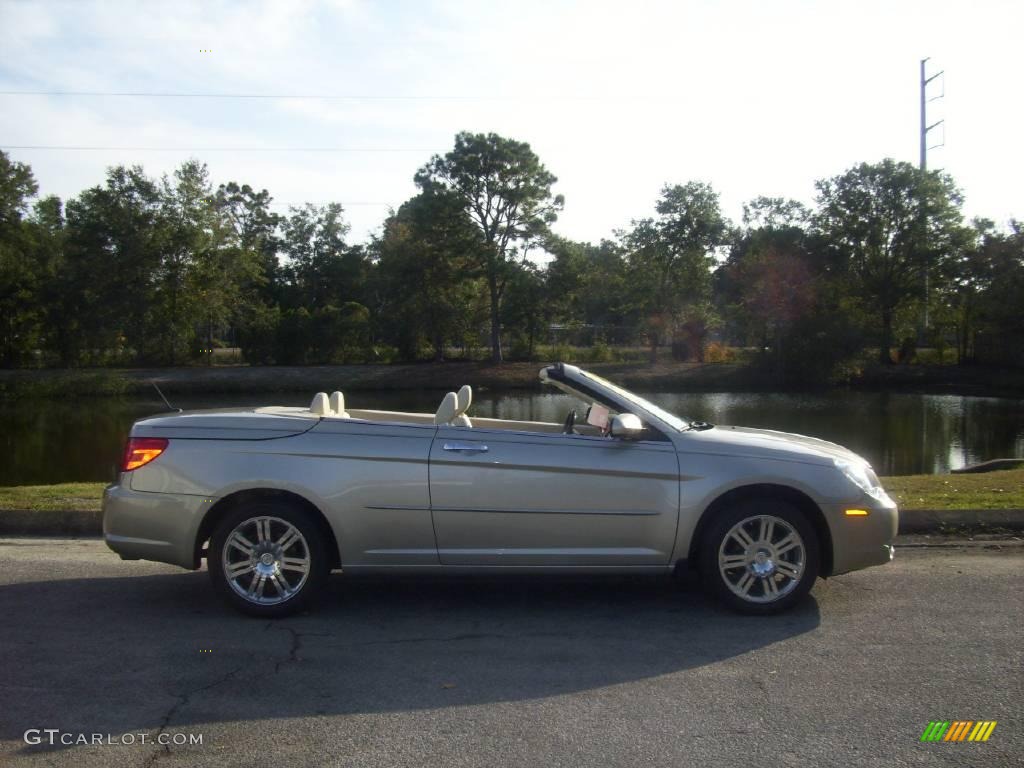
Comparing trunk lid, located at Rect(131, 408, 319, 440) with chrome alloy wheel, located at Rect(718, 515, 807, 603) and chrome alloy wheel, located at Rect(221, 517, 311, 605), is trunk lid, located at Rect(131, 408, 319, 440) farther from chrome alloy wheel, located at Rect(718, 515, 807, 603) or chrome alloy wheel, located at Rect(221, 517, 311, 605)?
chrome alloy wheel, located at Rect(718, 515, 807, 603)

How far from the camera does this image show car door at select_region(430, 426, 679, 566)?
5.65 m

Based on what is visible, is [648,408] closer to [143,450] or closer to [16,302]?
[143,450]

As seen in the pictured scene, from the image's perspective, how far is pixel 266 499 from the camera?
5.71m

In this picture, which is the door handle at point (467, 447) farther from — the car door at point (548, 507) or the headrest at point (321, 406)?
the headrest at point (321, 406)

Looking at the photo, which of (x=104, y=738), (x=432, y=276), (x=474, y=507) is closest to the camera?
(x=104, y=738)

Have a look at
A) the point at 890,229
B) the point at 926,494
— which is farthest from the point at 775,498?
the point at 890,229

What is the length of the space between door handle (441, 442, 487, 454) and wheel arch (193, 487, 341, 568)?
0.84m

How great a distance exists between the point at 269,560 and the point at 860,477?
3629 millimetres

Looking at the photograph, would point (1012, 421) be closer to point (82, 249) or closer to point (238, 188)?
point (82, 249)

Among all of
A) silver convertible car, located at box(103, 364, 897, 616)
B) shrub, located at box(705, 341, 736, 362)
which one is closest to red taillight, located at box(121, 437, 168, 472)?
silver convertible car, located at box(103, 364, 897, 616)

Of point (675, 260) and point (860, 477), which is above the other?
point (675, 260)

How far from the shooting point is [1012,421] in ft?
98.1

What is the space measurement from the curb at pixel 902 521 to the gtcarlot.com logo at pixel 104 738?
481 cm

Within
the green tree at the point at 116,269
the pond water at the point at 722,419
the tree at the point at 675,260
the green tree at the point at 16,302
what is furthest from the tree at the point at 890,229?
the green tree at the point at 16,302
